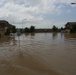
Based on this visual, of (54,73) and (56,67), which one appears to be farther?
(56,67)

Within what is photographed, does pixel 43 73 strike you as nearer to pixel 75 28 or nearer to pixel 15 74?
pixel 15 74

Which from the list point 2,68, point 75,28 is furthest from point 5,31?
point 2,68

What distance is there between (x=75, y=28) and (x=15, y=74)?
94.6m

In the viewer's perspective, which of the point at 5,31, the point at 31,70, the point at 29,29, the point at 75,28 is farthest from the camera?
the point at 29,29

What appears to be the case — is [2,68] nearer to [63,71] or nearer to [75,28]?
[63,71]

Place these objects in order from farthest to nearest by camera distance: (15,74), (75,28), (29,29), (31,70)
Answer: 1. (29,29)
2. (75,28)
3. (31,70)
4. (15,74)

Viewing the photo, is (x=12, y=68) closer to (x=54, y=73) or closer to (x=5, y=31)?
(x=54, y=73)

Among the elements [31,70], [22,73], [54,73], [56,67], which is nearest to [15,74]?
[22,73]

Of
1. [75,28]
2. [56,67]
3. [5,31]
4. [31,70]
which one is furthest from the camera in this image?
[75,28]

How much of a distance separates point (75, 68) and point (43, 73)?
2.77 meters

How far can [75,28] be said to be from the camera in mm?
106188

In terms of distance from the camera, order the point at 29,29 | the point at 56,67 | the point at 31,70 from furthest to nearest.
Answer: the point at 29,29, the point at 56,67, the point at 31,70

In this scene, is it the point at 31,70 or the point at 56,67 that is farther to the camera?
the point at 56,67

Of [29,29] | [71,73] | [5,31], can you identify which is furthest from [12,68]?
[29,29]
